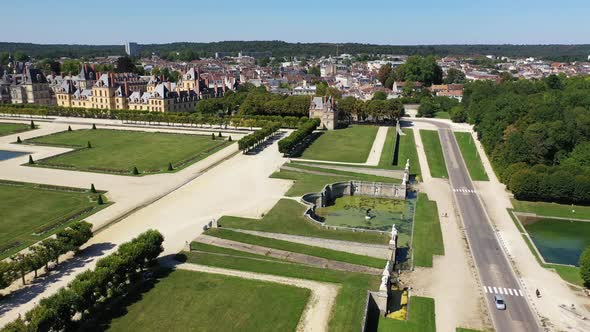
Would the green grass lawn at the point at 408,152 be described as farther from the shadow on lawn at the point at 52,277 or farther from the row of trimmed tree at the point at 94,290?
the shadow on lawn at the point at 52,277

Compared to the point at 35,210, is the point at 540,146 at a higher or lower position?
higher

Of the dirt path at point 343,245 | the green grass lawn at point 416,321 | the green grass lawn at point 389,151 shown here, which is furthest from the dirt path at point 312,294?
the green grass lawn at point 389,151

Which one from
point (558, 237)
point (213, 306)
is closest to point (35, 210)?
point (213, 306)

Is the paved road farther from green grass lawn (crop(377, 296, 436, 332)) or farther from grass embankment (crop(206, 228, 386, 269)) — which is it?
grass embankment (crop(206, 228, 386, 269))

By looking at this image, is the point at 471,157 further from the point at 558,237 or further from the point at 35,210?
the point at 35,210

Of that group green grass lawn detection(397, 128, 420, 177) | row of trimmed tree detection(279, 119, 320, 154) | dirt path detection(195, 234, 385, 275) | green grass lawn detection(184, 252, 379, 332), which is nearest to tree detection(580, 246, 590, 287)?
dirt path detection(195, 234, 385, 275)
